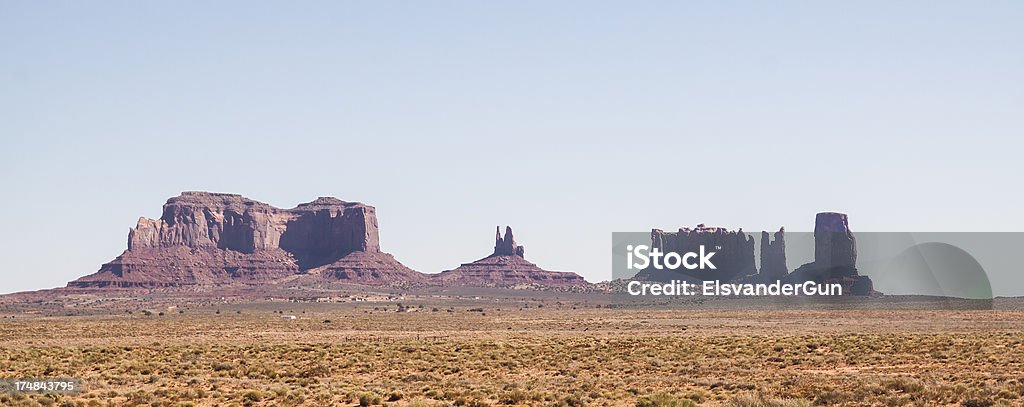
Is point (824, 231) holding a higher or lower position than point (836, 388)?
higher

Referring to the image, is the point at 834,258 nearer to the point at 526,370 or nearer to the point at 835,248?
the point at 835,248

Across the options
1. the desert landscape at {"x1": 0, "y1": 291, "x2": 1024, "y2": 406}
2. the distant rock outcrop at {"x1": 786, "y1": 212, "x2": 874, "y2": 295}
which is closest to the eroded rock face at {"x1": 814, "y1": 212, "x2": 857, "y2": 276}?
the distant rock outcrop at {"x1": 786, "y1": 212, "x2": 874, "y2": 295}

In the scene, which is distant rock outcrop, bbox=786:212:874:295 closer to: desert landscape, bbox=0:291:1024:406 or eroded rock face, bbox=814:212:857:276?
eroded rock face, bbox=814:212:857:276

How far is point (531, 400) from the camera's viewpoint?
87.9 feet

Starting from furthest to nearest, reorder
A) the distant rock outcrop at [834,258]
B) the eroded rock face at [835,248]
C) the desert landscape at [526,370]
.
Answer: the eroded rock face at [835,248]
the distant rock outcrop at [834,258]
the desert landscape at [526,370]

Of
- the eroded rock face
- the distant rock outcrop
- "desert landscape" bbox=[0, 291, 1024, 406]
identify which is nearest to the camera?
"desert landscape" bbox=[0, 291, 1024, 406]

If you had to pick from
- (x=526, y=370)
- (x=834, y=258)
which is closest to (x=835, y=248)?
(x=834, y=258)

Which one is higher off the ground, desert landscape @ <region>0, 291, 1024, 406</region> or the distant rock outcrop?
the distant rock outcrop

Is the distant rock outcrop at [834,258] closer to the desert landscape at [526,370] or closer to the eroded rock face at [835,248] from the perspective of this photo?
the eroded rock face at [835,248]

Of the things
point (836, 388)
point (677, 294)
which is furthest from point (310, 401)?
point (677, 294)

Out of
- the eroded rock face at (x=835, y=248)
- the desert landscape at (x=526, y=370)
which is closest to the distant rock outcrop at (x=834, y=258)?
the eroded rock face at (x=835, y=248)

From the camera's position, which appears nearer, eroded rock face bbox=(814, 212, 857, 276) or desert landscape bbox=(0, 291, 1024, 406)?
desert landscape bbox=(0, 291, 1024, 406)

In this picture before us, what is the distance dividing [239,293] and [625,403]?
171421 mm

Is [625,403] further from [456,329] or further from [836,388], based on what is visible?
[456,329]
